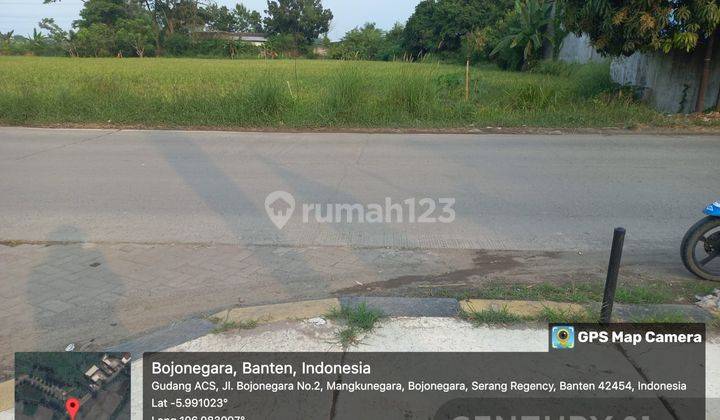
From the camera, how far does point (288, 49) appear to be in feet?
219

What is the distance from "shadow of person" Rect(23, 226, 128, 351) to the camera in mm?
3693

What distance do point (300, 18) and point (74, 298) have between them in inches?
2899

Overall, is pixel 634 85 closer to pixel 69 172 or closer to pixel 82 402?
pixel 69 172

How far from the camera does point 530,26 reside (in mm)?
25828

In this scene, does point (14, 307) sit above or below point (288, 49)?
below

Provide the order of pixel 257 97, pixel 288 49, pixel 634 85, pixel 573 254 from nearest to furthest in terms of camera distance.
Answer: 1. pixel 573 254
2. pixel 257 97
3. pixel 634 85
4. pixel 288 49

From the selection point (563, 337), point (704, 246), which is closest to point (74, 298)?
point (563, 337)

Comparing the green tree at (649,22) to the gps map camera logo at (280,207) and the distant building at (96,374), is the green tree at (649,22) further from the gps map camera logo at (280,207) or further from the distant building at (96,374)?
the distant building at (96,374)

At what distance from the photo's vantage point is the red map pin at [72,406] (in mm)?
2730

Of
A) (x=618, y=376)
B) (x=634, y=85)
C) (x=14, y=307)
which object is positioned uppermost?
(x=634, y=85)

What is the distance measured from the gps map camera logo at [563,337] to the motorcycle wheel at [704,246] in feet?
5.69

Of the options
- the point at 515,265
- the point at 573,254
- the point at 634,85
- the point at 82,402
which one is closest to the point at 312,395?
the point at 82,402

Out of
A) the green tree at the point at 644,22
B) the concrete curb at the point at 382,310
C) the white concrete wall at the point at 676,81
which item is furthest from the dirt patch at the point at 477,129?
the concrete curb at the point at 382,310

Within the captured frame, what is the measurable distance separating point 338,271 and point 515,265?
64.4 inches
